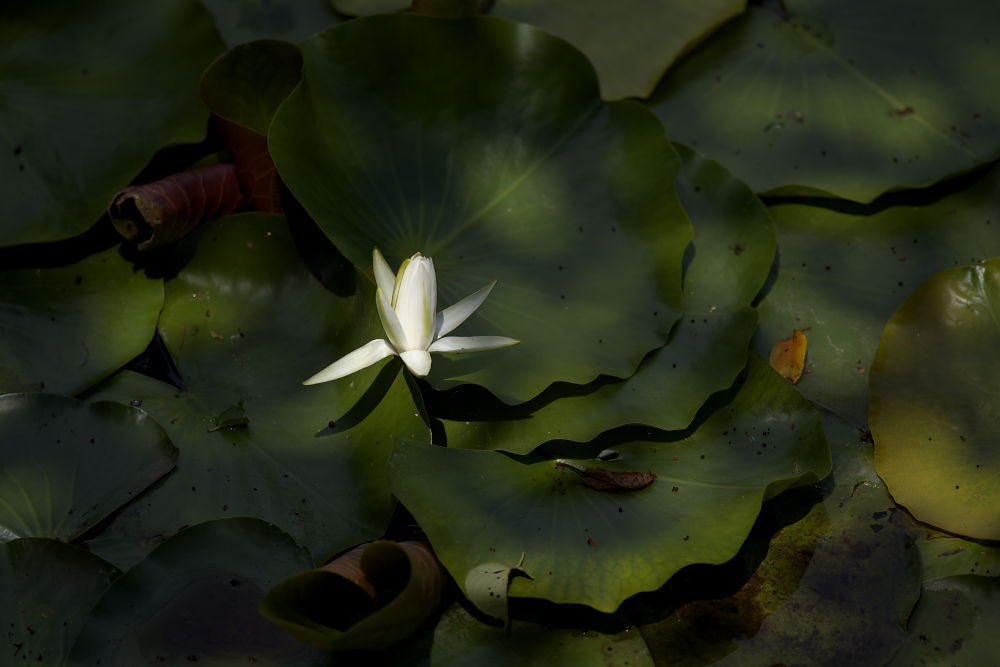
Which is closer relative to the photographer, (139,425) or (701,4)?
(139,425)

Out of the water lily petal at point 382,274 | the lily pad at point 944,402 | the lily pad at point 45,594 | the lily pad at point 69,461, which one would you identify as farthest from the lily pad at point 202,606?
the lily pad at point 944,402

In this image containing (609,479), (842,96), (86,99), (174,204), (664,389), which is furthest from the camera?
(842,96)

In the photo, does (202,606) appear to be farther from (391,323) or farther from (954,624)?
(954,624)

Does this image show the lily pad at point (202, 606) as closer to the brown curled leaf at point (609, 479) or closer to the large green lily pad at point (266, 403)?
the large green lily pad at point (266, 403)

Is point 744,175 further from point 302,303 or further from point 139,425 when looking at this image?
point 139,425

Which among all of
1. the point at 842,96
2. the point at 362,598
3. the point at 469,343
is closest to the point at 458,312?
the point at 469,343

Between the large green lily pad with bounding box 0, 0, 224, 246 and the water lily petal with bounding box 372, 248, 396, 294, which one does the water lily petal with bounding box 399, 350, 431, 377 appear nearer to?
the water lily petal with bounding box 372, 248, 396, 294

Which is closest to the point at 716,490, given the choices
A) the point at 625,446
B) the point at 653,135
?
the point at 625,446
